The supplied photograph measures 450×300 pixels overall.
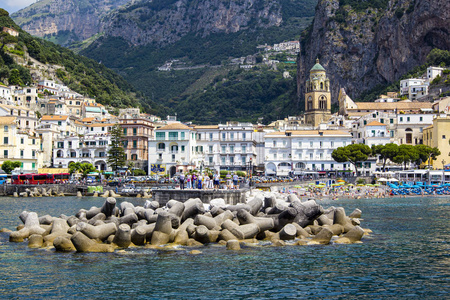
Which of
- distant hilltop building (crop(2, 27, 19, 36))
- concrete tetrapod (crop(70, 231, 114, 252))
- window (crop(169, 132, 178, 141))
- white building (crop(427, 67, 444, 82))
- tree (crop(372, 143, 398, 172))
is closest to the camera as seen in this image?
concrete tetrapod (crop(70, 231, 114, 252))

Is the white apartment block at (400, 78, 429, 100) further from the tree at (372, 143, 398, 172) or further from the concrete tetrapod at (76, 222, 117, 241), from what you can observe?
the concrete tetrapod at (76, 222, 117, 241)

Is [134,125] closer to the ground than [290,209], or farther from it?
farther from it

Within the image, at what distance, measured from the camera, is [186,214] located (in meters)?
25.2

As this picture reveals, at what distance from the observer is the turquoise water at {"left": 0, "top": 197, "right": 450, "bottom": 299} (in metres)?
15.7

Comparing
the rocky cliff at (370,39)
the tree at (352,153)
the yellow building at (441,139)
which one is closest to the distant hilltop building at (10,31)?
the rocky cliff at (370,39)

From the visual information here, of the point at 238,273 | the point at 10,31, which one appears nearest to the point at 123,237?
the point at 238,273

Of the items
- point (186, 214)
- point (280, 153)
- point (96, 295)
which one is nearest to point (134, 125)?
point (280, 153)

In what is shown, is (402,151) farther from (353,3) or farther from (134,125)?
(353,3)

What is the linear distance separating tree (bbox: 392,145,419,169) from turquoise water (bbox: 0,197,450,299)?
52.7 metres

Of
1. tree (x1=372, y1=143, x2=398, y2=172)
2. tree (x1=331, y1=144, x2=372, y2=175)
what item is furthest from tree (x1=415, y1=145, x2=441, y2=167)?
tree (x1=331, y1=144, x2=372, y2=175)

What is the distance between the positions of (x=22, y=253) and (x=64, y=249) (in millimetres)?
1791

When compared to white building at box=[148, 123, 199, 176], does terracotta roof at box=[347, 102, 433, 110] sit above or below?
above

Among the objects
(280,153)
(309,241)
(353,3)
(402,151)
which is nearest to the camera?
(309,241)

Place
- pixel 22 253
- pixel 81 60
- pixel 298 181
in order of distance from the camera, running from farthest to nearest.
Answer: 1. pixel 81 60
2. pixel 298 181
3. pixel 22 253
